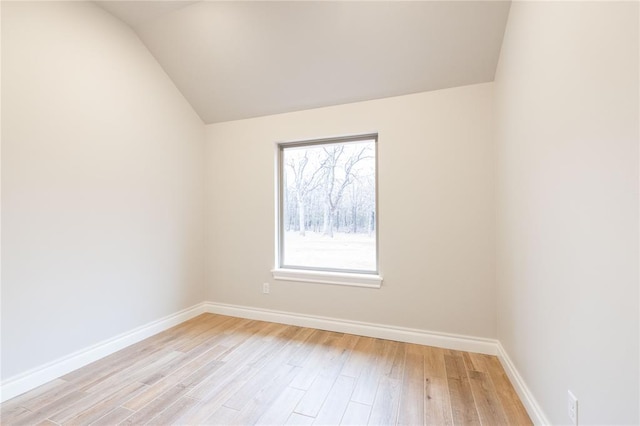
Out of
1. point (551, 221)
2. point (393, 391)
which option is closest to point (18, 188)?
point (393, 391)

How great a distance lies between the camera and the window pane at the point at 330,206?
2906 mm

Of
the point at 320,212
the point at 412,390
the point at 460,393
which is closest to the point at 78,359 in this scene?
the point at 320,212

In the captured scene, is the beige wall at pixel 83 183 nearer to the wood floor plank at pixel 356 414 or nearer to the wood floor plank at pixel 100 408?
the wood floor plank at pixel 100 408

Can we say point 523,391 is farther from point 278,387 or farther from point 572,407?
point 278,387

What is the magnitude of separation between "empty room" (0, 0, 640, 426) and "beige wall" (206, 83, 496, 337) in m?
0.02

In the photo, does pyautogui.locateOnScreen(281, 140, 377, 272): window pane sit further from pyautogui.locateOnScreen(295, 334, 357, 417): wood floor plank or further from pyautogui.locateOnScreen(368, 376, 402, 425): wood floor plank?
pyautogui.locateOnScreen(368, 376, 402, 425): wood floor plank

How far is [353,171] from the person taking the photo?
2963 millimetres

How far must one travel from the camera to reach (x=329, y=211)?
310 cm

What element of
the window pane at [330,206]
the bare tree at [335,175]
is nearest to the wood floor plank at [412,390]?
the window pane at [330,206]

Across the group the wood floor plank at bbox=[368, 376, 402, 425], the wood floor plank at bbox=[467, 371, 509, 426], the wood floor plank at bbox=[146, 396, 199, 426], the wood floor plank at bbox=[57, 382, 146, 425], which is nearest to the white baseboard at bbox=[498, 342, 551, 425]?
the wood floor plank at bbox=[467, 371, 509, 426]

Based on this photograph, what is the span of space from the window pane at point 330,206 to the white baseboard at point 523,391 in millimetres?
1234

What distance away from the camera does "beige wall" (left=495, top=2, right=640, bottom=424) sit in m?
0.89

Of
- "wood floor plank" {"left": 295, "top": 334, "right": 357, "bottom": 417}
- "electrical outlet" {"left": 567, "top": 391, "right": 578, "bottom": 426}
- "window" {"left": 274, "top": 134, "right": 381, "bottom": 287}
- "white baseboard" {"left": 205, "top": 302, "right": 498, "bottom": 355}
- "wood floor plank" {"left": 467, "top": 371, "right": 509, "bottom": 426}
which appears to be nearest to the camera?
"electrical outlet" {"left": 567, "top": 391, "right": 578, "bottom": 426}

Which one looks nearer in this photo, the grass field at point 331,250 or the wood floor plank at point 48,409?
the wood floor plank at point 48,409
